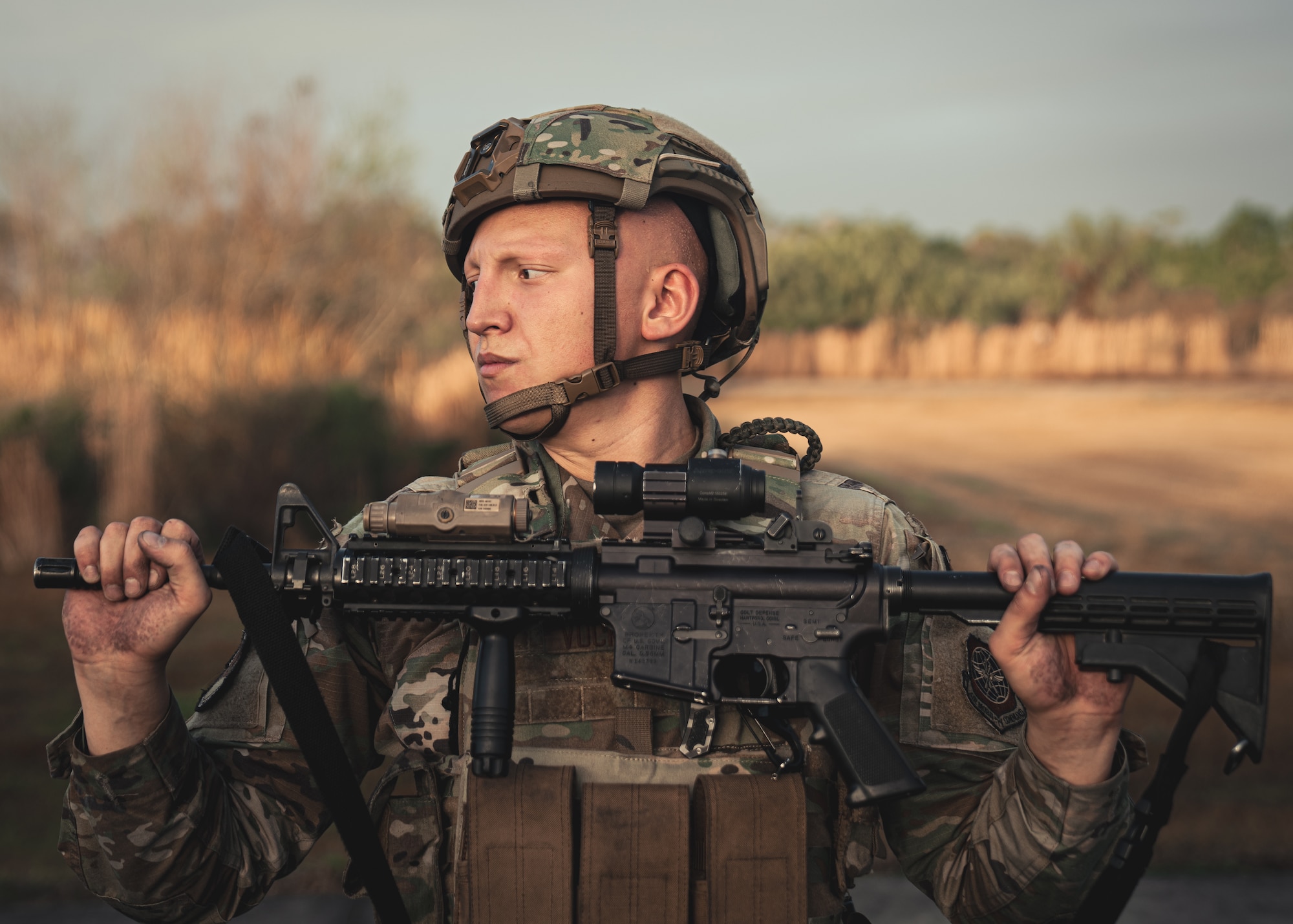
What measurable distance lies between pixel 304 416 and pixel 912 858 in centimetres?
761

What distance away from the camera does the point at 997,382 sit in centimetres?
1308

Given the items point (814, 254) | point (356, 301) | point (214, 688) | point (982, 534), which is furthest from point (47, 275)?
point (814, 254)

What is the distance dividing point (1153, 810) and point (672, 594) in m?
1.12

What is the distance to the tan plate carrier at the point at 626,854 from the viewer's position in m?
2.33

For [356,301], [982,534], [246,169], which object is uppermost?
[246,169]

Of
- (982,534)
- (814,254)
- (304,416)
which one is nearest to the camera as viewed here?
(982,534)

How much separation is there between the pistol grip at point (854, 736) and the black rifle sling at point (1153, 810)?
0.47 metres

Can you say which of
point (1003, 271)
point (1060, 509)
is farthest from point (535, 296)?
point (1003, 271)

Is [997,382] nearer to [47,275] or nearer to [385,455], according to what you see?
[385,455]

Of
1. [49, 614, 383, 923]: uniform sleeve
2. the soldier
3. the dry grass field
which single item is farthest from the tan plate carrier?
the dry grass field

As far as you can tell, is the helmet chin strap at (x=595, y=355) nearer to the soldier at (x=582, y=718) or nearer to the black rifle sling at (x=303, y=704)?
the soldier at (x=582, y=718)

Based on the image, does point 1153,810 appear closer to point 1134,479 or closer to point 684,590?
point 684,590

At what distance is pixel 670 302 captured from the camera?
285cm

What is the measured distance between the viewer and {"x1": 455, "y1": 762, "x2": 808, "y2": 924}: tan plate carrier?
91.7 inches
